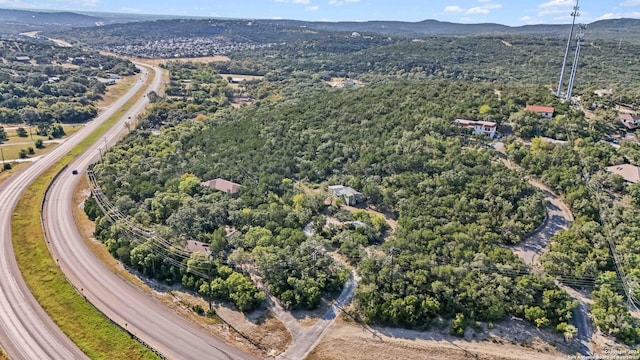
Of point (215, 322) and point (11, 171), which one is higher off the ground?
point (11, 171)

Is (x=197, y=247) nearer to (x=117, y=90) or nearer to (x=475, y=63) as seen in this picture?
(x=117, y=90)

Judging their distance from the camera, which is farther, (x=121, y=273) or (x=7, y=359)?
(x=121, y=273)

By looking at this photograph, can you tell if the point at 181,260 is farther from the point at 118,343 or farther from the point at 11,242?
the point at 11,242

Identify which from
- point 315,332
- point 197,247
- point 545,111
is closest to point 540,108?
point 545,111

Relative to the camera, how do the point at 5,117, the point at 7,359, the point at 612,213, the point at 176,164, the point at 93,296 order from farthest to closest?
the point at 5,117
the point at 176,164
the point at 612,213
the point at 93,296
the point at 7,359

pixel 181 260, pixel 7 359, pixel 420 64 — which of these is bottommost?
pixel 7 359

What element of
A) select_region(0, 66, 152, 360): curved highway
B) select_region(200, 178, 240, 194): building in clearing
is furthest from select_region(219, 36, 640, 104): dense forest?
select_region(0, 66, 152, 360): curved highway

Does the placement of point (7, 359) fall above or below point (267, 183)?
below

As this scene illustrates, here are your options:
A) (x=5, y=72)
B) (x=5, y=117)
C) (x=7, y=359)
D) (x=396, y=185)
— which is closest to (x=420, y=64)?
(x=396, y=185)
